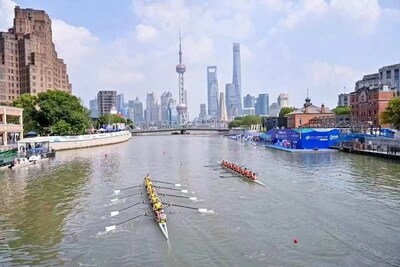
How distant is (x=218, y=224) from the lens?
965 inches

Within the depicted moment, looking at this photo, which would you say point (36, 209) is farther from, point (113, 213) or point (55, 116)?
point (55, 116)

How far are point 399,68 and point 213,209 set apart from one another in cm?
18970

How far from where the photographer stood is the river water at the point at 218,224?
19188 millimetres

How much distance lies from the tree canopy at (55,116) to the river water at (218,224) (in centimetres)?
5296

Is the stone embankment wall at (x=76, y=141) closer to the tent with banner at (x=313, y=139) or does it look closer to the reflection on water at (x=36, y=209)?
the reflection on water at (x=36, y=209)

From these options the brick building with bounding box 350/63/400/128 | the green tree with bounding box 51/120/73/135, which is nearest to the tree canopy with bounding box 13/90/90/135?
the green tree with bounding box 51/120/73/135

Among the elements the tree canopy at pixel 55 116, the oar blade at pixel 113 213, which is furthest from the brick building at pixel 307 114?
the oar blade at pixel 113 213

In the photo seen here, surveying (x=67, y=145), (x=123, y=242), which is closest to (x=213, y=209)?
(x=123, y=242)

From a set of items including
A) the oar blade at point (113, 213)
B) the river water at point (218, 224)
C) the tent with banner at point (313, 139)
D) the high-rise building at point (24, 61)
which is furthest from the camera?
the high-rise building at point (24, 61)

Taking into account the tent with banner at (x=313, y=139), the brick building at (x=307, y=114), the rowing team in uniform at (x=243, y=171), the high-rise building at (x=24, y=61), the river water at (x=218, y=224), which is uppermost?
the high-rise building at (x=24, y=61)

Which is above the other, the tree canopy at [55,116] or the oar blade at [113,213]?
the tree canopy at [55,116]

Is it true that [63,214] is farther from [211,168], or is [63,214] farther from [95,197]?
[211,168]

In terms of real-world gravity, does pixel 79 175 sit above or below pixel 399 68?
below

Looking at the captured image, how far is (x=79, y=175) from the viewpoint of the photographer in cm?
4781
